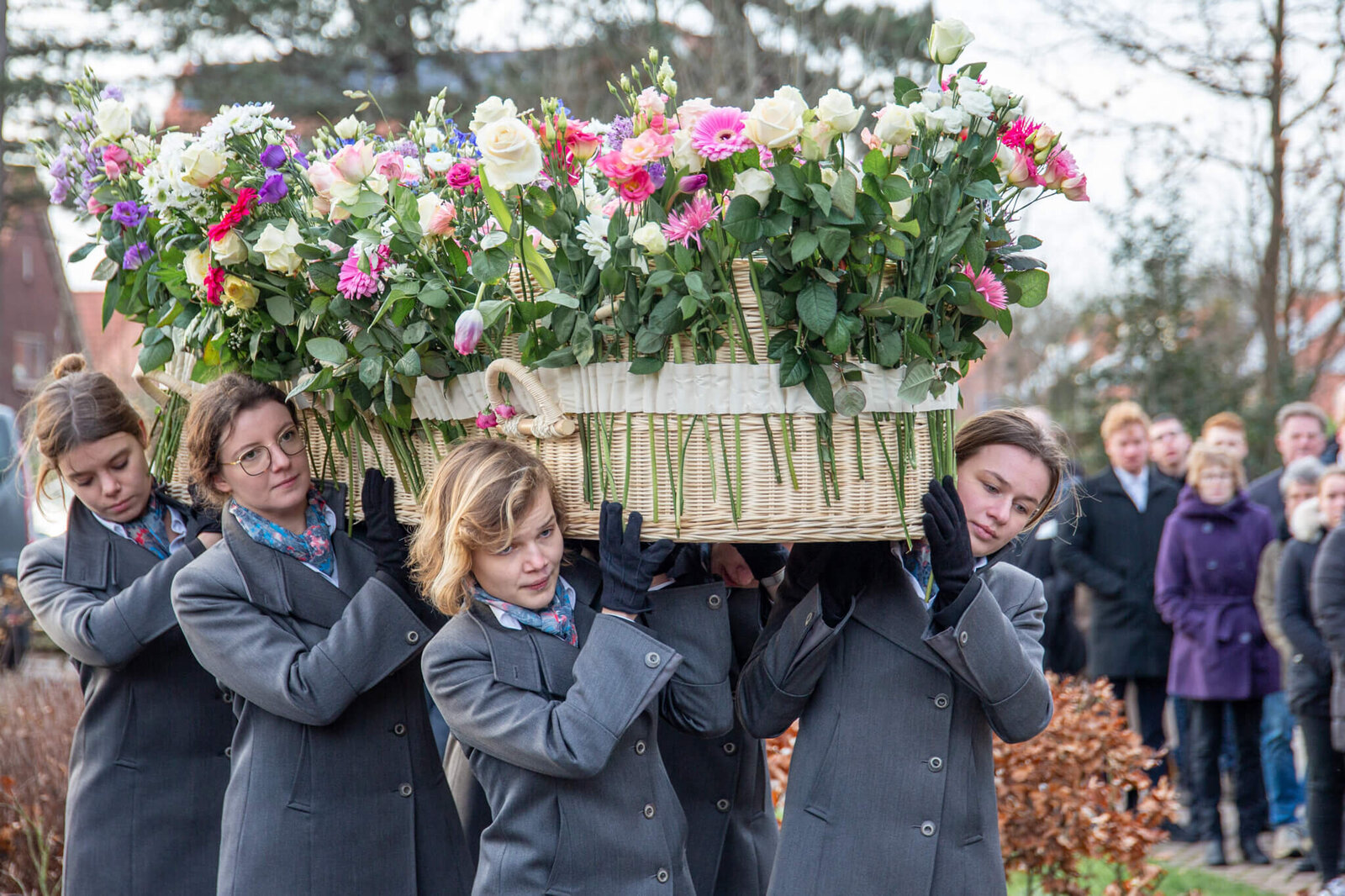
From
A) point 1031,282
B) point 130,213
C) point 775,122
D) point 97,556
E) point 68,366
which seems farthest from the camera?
point 68,366

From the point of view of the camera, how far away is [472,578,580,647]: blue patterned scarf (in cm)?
253

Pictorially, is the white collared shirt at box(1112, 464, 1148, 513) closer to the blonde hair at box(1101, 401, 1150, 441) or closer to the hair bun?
the blonde hair at box(1101, 401, 1150, 441)

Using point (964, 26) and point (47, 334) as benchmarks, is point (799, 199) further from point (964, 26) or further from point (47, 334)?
point (47, 334)

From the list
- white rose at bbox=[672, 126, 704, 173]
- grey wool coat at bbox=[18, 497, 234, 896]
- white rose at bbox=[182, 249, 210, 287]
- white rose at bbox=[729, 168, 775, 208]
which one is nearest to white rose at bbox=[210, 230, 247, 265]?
white rose at bbox=[182, 249, 210, 287]

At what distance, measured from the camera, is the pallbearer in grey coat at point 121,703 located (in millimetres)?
3174

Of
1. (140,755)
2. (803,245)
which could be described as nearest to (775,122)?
(803,245)

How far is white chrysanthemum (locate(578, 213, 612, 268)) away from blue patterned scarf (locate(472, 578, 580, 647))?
2.31 feet

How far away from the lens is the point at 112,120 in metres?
3.21

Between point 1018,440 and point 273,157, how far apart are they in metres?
1.70

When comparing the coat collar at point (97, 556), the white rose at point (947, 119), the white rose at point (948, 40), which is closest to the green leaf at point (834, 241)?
the white rose at point (947, 119)

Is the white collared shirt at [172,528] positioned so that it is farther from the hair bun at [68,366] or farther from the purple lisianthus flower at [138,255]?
the purple lisianthus flower at [138,255]

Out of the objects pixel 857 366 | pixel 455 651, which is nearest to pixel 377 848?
pixel 455 651

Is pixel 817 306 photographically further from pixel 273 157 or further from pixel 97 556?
pixel 97 556

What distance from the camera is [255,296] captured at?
2770 millimetres
